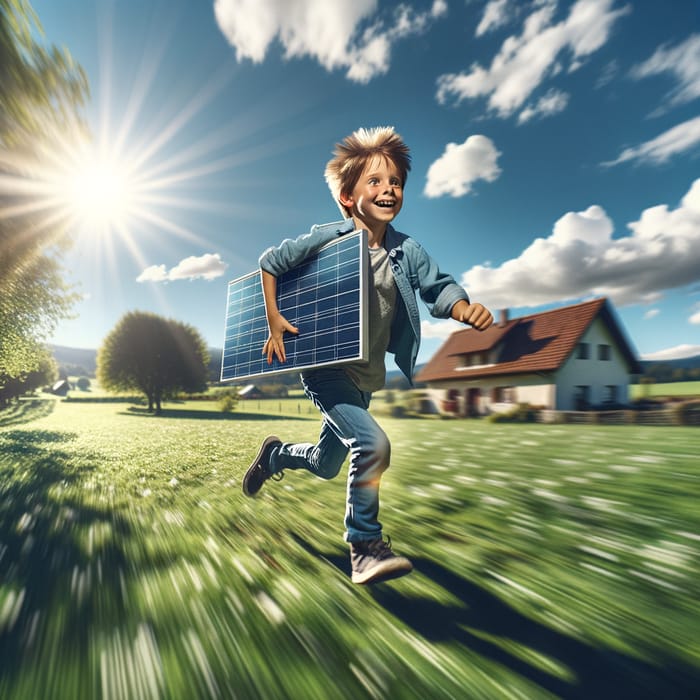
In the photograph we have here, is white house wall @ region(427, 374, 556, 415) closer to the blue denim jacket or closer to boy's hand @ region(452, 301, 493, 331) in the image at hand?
the blue denim jacket

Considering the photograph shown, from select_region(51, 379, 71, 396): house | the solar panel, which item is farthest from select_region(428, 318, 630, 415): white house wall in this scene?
select_region(51, 379, 71, 396): house

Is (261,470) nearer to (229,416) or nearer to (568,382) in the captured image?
(568,382)

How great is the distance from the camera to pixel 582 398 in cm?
2995

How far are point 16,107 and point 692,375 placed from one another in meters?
34.3

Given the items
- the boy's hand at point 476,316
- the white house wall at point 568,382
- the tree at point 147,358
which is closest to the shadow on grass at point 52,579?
the boy's hand at point 476,316

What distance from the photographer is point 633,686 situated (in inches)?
65.0

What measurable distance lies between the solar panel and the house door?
105 ft

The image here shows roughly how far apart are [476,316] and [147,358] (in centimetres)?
4851

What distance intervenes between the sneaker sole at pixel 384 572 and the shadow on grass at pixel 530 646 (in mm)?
111

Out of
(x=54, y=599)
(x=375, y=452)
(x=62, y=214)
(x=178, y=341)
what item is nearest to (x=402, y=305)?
(x=375, y=452)

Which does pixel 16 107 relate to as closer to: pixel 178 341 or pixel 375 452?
pixel 375 452

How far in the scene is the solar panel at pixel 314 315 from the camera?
2.76 m

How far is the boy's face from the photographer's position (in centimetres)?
320

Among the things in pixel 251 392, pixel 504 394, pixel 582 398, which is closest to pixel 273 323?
pixel 504 394
